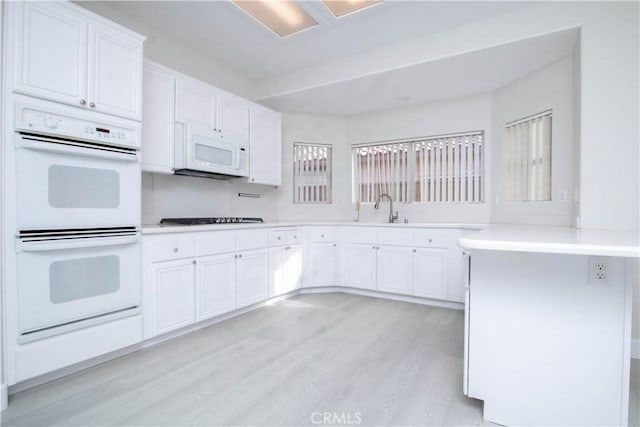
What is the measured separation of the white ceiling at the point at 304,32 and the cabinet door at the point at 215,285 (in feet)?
6.84

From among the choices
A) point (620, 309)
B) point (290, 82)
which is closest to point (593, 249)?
point (620, 309)

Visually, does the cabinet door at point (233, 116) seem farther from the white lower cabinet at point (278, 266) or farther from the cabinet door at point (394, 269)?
the cabinet door at point (394, 269)

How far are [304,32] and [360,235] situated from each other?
2.21 metres

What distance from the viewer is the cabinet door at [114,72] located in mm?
2033

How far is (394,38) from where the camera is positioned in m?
3.15

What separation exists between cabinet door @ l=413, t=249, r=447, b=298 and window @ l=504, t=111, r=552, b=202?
100 centimetres

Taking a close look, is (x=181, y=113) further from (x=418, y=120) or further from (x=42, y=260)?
(x=418, y=120)

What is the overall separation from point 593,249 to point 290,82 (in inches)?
139

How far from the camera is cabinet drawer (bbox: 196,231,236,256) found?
2676 millimetres

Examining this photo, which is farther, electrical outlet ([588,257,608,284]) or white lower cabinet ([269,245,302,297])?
white lower cabinet ([269,245,302,297])

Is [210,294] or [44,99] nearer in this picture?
[44,99]

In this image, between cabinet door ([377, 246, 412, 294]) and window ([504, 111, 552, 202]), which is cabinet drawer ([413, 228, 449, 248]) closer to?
cabinet door ([377, 246, 412, 294])

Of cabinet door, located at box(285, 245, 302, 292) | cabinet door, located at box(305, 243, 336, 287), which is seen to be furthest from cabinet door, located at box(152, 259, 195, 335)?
cabinet door, located at box(305, 243, 336, 287)
